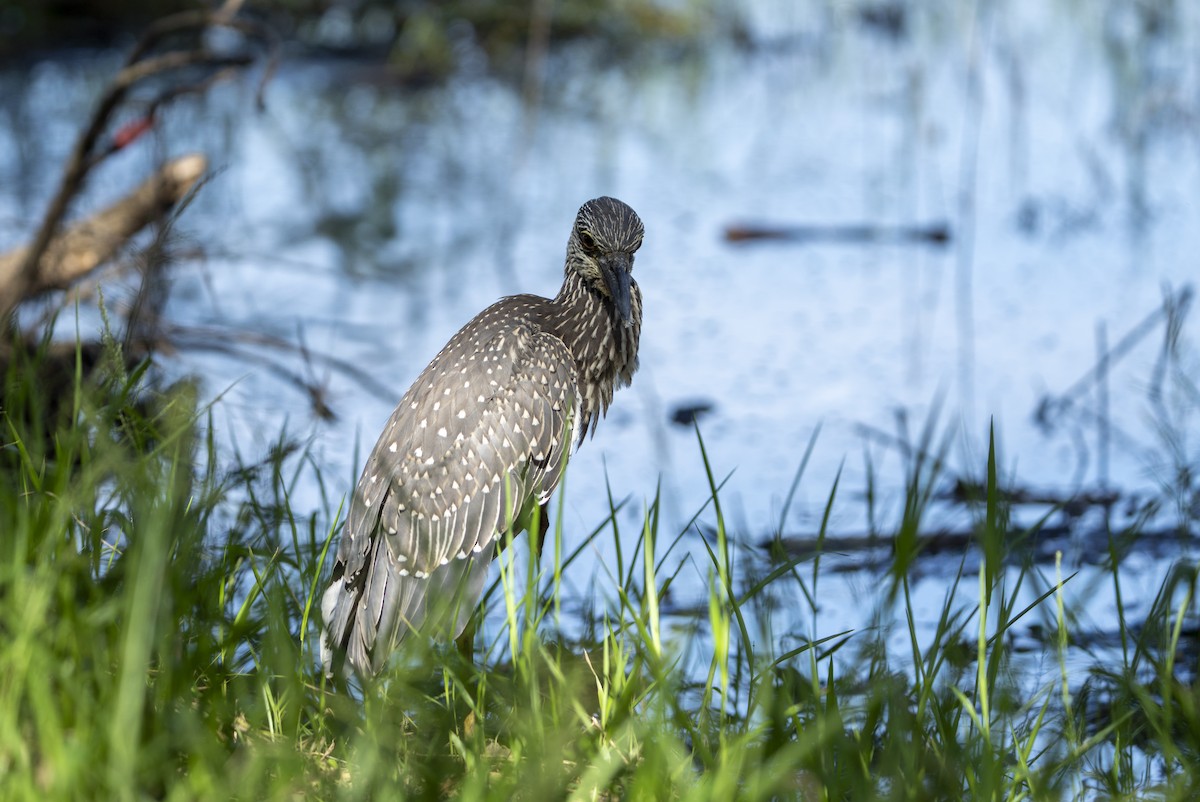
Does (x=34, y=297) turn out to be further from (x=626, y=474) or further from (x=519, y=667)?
(x=519, y=667)

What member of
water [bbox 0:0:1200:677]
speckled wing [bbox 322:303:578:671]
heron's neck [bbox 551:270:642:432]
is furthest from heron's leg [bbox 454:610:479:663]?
heron's neck [bbox 551:270:642:432]

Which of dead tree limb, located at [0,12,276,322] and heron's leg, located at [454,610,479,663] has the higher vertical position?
dead tree limb, located at [0,12,276,322]

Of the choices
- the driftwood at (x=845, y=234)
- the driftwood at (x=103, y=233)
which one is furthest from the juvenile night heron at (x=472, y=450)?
the driftwood at (x=845, y=234)

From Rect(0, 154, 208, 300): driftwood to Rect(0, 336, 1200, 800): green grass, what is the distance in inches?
76.6

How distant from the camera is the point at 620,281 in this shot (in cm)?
378

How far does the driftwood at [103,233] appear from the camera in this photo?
5.25 metres

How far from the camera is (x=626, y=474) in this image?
17.3ft

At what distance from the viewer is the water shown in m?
5.36

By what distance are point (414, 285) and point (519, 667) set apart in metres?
4.29

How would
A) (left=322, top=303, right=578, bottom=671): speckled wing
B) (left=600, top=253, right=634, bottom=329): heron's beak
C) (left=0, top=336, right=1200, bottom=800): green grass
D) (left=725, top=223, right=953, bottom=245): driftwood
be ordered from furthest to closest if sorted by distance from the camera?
(left=725, top=223, right=953, bottom=245): driftwood, (left=600, top=253, right=634, bottom=329): heron's beak, (left=322, top=303, right=578, bottom=671): speckled wing, (left=0, top=336, right=1200, bottom=800): green grass

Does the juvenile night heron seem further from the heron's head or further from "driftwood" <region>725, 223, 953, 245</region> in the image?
"driftwood" <region>725, 223, 953, 245</region>

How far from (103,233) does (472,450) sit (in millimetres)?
2271

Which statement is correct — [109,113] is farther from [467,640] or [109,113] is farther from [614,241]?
[467,640]

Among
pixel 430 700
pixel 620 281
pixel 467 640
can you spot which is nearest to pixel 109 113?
pixel 620 281
